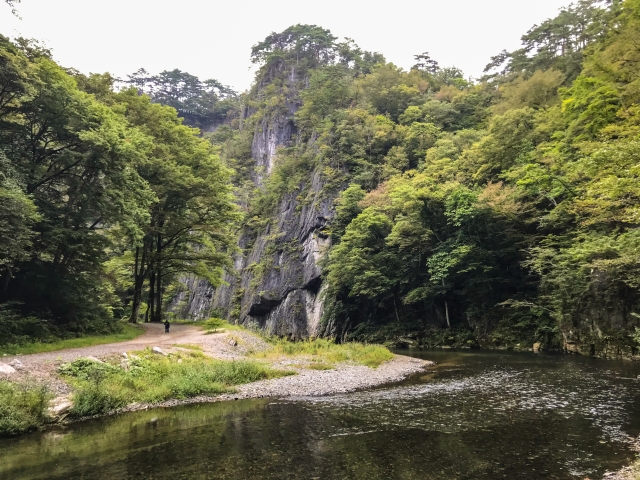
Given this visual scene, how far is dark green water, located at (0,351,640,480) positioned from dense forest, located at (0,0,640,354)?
22.9ft

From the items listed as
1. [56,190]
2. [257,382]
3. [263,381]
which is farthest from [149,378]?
[56,190]

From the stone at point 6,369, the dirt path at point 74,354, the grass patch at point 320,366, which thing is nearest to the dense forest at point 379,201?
the dirt path at point 74,354

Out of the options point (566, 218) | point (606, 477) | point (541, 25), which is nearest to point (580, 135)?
point (566, 218)

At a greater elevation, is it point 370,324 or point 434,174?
point 434,174

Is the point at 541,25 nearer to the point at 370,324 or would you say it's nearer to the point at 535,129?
the point at 535,129

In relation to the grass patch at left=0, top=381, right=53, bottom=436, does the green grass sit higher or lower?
higher

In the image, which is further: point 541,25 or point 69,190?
point 541,25

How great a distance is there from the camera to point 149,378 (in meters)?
14.6

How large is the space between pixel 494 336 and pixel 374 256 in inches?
527

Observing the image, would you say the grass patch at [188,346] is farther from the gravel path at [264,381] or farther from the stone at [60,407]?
the stone at [60,407]

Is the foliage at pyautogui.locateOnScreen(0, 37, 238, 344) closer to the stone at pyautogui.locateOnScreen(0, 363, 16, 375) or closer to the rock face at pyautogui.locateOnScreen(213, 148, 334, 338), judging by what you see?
the stone at pyautogui.locateOnScreen(0, 363, 16, 375)

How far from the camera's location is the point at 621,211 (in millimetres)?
19016

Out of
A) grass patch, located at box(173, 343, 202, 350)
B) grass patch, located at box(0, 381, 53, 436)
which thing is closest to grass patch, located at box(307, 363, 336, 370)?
grass patch, located at box(173, 343, 202, 350)

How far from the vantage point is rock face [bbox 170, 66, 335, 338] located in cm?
4581
